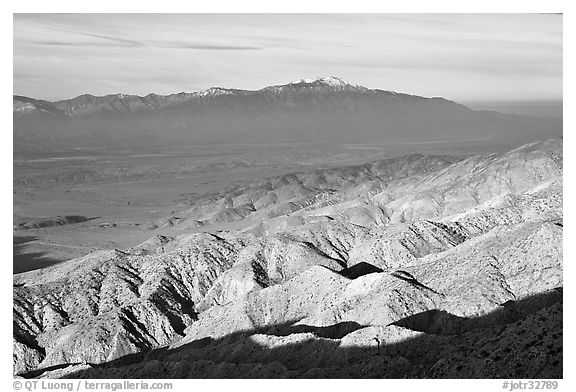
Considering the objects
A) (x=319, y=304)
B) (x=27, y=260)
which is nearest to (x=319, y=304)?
(x=319, y=304)

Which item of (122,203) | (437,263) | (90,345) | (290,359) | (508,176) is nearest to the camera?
(290,359)

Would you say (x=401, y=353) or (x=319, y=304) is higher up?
(x=401, y=353)

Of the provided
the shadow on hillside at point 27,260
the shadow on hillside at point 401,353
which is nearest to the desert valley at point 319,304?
the shadow on hillside at point 401,353

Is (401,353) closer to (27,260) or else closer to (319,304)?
(319,304)

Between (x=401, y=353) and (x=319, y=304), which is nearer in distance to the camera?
(x=401, y=353)
